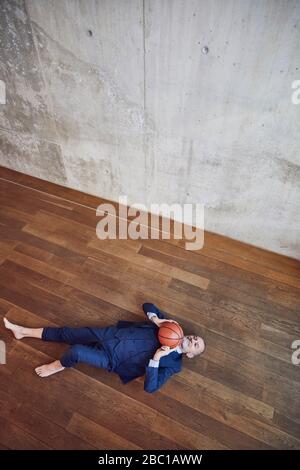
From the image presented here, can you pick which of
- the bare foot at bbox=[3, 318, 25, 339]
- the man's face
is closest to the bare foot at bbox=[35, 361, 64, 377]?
the bare foot at bbox=[3, 318, 25, 339]

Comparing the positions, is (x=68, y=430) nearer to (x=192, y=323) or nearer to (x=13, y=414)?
(x=13, y=414)

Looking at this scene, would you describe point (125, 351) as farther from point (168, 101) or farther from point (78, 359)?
point (168, 101)

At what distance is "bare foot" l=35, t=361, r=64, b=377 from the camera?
1.88 meters

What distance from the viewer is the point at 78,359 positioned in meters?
1.78

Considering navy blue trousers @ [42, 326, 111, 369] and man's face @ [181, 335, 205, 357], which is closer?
navy blue trousers @ [42, 326, 111, 369]

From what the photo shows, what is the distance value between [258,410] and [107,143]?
221cm

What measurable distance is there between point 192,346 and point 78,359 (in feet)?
2.29

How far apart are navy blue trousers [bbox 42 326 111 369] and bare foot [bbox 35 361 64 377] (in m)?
0.06

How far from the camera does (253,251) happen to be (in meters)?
2.65

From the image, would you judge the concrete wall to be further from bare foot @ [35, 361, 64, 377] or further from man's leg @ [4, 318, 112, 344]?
bare foot @ [35, 361, 64, 377]

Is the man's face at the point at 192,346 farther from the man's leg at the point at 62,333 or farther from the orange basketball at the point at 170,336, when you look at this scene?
the man's leg at the point at 62,333

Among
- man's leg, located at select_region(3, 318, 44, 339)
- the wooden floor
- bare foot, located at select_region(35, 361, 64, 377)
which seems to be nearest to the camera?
the wooden floor
